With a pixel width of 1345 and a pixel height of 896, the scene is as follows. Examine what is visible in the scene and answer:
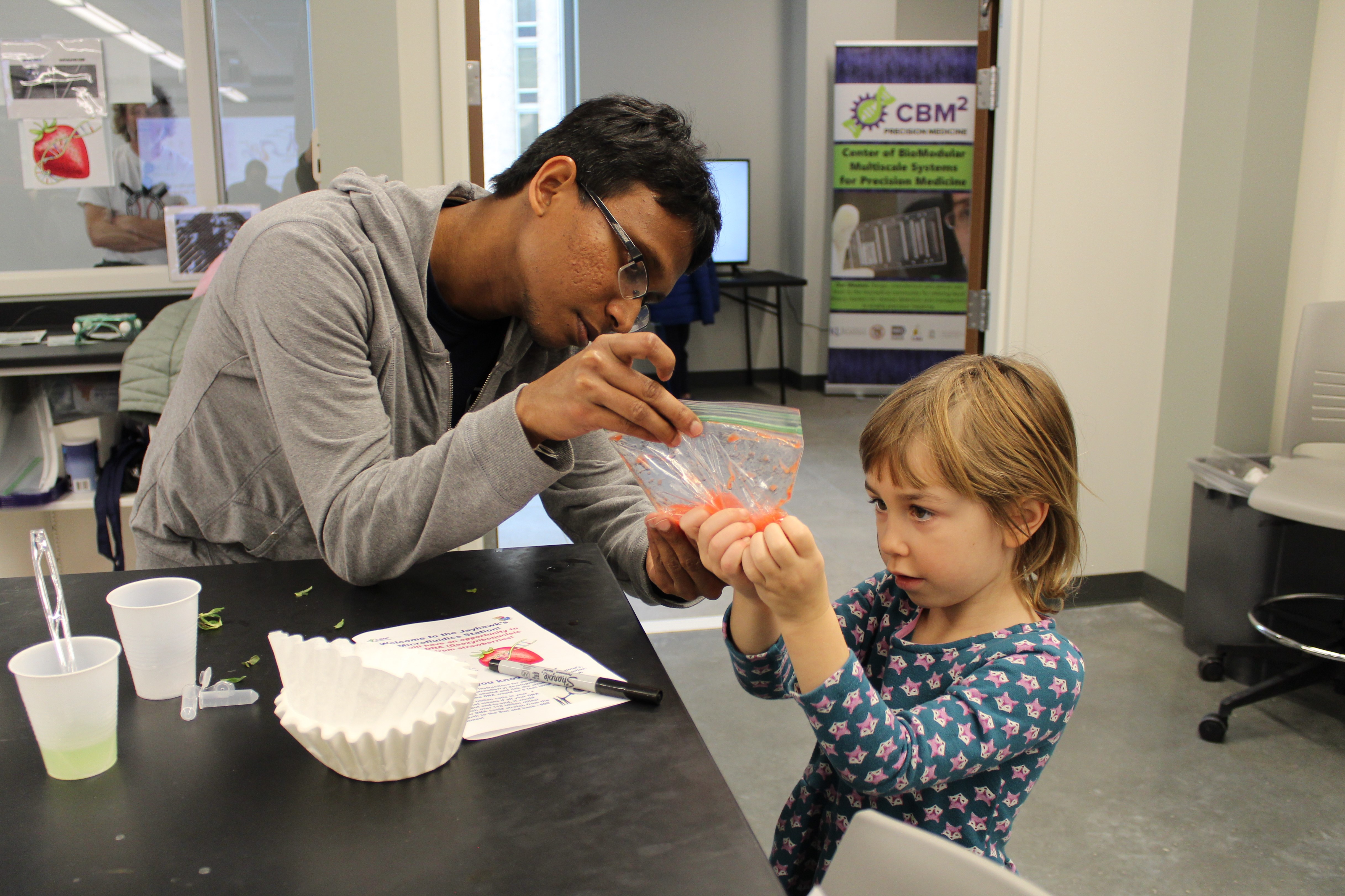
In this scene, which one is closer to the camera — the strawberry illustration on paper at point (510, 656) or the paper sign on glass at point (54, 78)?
the strawberry illustration on paper at point (510, 656)

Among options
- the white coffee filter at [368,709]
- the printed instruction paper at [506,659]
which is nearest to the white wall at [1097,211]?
the printed instruction paper at [506,659]

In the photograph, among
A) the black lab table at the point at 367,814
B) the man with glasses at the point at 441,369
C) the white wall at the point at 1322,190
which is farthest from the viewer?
the white wall at the point at 1322,190

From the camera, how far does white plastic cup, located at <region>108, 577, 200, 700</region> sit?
820 mm

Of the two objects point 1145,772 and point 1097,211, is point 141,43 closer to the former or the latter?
point 1097,211

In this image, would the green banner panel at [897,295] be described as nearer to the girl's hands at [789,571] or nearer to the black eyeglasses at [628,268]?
the black eyeglasses at [628,268]

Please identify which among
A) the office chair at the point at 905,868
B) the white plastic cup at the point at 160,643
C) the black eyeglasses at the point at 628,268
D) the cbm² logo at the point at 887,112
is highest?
the cbm² logo at the point at 887,112

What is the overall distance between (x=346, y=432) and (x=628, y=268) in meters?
0.43

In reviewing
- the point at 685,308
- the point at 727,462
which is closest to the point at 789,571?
the point at 727,462

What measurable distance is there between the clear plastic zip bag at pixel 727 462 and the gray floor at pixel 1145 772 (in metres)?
0.94

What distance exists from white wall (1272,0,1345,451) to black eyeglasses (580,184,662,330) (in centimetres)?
217

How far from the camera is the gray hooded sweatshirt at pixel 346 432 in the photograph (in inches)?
41.1

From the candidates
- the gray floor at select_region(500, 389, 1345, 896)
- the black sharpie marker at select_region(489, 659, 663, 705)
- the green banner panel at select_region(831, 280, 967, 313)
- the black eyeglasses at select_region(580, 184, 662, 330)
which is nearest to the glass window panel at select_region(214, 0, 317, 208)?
the gray floor at select_region(500, 389, 1345, 896)

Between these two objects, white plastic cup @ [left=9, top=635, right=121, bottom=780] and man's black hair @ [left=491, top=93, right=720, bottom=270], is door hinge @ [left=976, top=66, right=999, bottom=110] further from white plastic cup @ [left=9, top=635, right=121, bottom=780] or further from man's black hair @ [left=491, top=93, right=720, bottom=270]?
white plastic cup @ [left=9, top=635, right=121, bottom=780]

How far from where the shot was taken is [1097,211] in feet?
9.36
